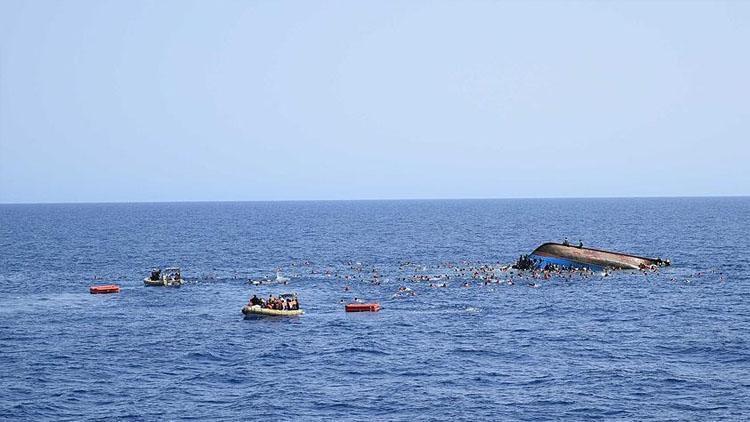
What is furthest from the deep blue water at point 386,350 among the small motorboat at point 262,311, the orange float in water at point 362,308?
the orange float in water at point 362,308

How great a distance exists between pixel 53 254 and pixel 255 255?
3838cm

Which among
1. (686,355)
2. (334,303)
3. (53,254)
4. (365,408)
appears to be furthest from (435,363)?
(53,254)

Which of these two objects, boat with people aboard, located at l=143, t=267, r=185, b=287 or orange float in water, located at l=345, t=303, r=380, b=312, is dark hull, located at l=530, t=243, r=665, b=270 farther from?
boat with people aboard, located at l=143, t=267, r=185, b=287

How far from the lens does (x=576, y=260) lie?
125875 mm

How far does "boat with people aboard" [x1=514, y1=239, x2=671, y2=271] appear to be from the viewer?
126 meters

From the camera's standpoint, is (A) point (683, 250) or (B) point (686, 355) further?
(A) point (683, 250)

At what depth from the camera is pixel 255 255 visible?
16625 cm

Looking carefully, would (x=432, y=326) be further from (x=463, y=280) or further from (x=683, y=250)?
(x=683, y=250)

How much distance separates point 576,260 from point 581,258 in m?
0.85

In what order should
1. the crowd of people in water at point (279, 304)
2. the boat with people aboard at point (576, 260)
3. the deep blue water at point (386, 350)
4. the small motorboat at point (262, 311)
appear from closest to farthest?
the deep blue water at point (386, 350) → the small motorboat at point (262, 311) → the crowd of people in water at point (279, 304) → the boat with people aboard at point (576, 260)

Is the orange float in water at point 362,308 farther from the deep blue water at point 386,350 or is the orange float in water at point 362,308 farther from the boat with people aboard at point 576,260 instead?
the boat with people aboard at point 576,260

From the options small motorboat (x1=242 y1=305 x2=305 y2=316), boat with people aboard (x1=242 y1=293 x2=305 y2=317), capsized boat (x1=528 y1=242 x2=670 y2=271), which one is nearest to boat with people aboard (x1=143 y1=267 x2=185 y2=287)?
boat with people aboard (x1=242 y1=293 x2=305 y2=317)

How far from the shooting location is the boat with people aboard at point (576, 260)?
125875mm

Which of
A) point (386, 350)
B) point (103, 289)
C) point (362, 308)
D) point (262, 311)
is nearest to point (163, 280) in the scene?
point (103, 289)
